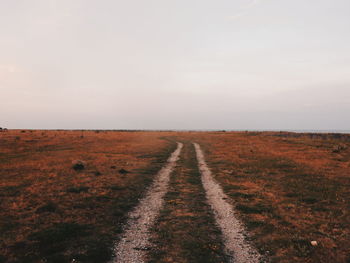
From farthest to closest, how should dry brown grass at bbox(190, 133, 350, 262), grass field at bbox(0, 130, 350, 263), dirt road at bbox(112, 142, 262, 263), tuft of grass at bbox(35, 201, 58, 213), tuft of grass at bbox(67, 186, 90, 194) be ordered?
1. tuft of grass at bbox(67, 186, 90, 194)
2. tuft of grass at bbox(35, 201, 58, 213)
3. dry brown grass at bbox(190, 133, 350, 262)
4. grass field at bbox(0, 130, 350, 263)
5. dirt road at bbox(112, 142, 262, 263)

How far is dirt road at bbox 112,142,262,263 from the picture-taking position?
8758mm

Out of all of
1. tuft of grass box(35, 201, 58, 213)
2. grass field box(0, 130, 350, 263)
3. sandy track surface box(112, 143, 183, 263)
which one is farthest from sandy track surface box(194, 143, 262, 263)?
tuft of grass box(35, 201, 58, 213)

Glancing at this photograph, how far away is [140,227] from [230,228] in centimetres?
449

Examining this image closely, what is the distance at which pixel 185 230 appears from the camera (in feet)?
35.8

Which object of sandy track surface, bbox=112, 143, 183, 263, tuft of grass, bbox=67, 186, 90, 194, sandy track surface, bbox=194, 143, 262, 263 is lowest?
sandy track surface, bbox=112, 143, 183, 263

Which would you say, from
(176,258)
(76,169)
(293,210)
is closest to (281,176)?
(293,210)

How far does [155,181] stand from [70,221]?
32.0 feet

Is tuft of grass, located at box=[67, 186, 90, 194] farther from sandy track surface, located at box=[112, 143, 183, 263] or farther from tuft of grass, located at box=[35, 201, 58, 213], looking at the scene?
sandy track surface, located at box=[112, 143, 183, 263]

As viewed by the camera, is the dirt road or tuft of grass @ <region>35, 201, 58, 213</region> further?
tuft of grass @ <region>35, 201, 58, 213</region>

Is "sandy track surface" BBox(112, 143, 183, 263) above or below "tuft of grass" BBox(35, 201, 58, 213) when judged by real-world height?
below

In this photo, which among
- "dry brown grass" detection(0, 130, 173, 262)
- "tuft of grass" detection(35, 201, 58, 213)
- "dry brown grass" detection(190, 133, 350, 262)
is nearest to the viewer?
"dry brown grass" detection(0, 130, 173, 262)

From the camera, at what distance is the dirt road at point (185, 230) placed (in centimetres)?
876

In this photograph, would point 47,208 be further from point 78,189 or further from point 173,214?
point 173,214

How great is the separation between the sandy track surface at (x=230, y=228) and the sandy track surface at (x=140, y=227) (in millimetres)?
3441
